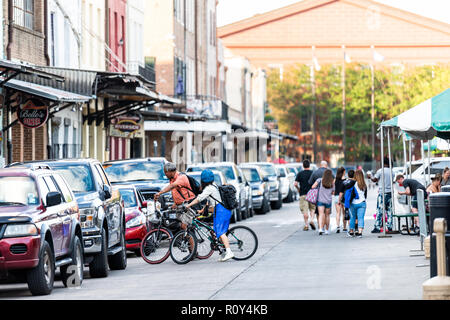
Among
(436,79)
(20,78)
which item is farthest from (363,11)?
(20,78)

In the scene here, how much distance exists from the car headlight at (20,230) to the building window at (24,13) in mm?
16580

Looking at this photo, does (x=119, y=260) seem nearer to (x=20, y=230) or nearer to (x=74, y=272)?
(x=74, y=272)

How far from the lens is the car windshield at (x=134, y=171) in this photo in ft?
87.4

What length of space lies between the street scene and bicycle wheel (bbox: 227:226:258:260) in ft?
0.08

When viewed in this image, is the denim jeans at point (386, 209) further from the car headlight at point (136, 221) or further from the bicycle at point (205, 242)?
the bicycle at point (205, 242)

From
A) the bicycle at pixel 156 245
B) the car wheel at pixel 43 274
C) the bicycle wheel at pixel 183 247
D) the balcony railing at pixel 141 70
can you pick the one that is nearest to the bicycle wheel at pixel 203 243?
the bicycle wheel at pixel 183 247

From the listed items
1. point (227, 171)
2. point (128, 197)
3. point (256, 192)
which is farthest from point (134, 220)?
point (256, 192)

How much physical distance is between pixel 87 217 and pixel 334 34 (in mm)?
92839

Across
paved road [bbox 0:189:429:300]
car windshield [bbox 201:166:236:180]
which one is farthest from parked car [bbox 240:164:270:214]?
paved road [bbox 0:189:429:300]

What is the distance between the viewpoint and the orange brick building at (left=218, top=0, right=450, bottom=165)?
348ft

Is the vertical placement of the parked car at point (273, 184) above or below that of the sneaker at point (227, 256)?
above

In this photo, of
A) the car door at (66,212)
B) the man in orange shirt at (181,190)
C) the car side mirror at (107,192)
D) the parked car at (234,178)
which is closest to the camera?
the car door at (66,212)

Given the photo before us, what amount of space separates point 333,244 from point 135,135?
84.7 ft

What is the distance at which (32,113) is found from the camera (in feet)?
91.3
